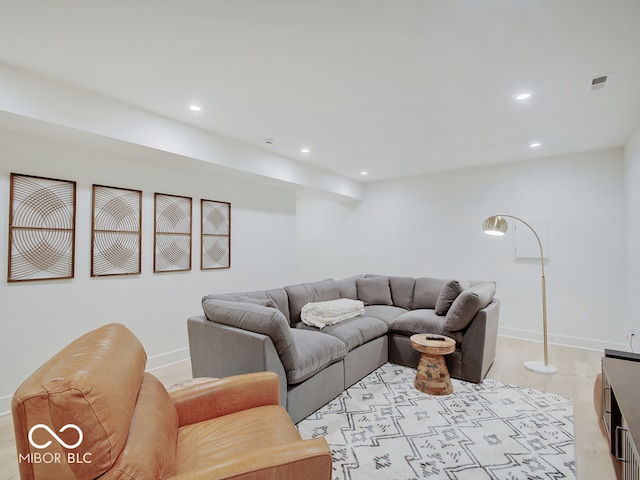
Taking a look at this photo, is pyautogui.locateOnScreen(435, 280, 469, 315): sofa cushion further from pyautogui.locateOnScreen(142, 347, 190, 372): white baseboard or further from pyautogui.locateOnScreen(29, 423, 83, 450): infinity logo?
pyautogui.locateOnScreen(29, 423, 83, 450): infinity logo

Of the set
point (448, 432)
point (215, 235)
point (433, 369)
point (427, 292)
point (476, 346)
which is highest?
point (215, 235)

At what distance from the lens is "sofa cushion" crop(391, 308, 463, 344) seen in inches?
127

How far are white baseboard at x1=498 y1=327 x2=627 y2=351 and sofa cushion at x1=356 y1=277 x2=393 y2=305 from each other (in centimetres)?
180

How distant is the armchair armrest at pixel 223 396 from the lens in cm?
159

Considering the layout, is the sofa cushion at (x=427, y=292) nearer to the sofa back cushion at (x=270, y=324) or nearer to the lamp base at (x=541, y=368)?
the lamp base at (x=541, y=368)

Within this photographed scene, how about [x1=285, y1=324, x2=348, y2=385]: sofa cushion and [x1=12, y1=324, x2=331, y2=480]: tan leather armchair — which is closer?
[x1=12, y1=324, x2=331, y2=480]: tan leather armchair

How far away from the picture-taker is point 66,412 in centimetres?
86

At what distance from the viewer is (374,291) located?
4391mm

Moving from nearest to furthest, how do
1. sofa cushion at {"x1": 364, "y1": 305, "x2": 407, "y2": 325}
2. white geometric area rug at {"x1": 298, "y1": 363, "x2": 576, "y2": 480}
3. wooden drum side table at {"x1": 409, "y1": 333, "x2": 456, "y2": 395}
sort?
white geometric area rug at {"x1": 298, "y1": 363, "x2": 576, "y2": 480} < wooden drum side table at {"x1": 409, "y1": 333, "x2": 456, "y2": 395} < sofa cushion at {"x1": 364, "y1": 305, "x2": 407, "y2": 325}

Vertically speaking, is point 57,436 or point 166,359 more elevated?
point 57,436

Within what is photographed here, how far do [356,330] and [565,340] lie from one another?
10.2 feet

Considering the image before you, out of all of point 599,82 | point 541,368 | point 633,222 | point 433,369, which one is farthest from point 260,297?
point 633,222

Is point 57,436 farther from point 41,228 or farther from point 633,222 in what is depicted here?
point 633,222

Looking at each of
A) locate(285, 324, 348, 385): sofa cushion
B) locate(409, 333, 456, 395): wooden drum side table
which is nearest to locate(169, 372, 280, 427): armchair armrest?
locate(285, 324, 348, 385): sofa cushion
